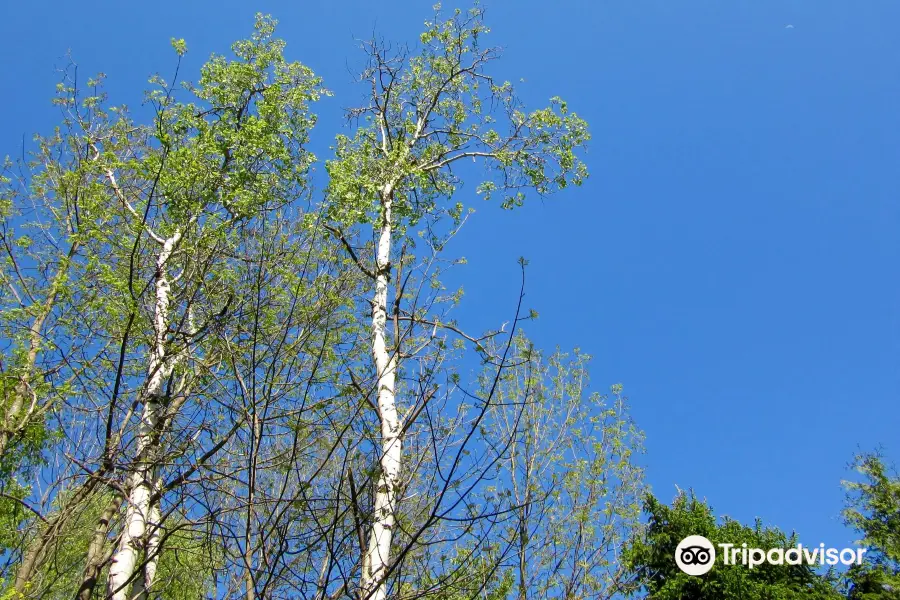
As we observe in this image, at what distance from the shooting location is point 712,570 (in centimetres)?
1052

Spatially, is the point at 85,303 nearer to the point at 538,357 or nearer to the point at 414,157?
the point at 414,157

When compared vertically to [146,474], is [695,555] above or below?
above

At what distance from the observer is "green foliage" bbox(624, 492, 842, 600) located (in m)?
10.1

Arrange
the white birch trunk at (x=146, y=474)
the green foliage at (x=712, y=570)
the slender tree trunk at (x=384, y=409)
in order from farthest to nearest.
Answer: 1. the green foliage at (x=712, y=570)
2. the white birch trunk at (x=146, y=474)
3. the slender tree trunk at (x=384, y=409)

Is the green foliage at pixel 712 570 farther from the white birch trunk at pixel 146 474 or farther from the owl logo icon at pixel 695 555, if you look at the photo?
the white birch trunk at pixel 146 474

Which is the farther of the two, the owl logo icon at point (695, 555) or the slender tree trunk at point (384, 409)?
the owl logo icon at point (695, 555)

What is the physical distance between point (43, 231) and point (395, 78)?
5.34m

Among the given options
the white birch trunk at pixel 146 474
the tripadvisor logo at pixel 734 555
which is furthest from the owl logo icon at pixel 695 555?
the white birch trunk at pixel 146 474

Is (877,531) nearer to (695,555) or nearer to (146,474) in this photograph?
(695,555)

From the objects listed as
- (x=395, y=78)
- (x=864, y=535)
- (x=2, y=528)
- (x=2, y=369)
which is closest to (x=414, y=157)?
(x=395, y=78)

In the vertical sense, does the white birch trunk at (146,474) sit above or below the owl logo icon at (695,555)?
below

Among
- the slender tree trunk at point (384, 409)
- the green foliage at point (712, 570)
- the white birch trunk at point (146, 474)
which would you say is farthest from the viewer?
the green foliage at point (712, 570)

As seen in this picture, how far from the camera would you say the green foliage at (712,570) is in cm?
1009

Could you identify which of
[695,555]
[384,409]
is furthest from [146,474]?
[695,555]
